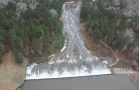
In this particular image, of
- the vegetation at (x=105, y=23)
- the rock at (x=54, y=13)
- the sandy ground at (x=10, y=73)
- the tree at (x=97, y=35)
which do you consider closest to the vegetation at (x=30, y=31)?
the rock at (x=54, y=13)

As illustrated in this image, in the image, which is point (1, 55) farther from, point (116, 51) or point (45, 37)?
point (116, 51)

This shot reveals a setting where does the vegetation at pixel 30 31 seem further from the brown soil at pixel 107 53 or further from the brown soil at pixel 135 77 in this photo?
the brown soil at pixel 135 77

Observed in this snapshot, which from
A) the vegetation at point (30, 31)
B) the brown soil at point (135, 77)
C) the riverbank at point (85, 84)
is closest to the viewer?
the riverbank at point (85, 84)

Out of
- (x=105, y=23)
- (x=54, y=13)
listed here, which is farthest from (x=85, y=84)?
(x=54, y=13)

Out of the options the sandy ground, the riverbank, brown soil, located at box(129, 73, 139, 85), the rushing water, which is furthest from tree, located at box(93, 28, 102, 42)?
the sandy ground

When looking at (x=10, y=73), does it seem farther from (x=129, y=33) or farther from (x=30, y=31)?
(x=129, y=33)

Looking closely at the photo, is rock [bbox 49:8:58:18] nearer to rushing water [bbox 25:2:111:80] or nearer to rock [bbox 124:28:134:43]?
rushing water [bbox 25:2:111:80]
